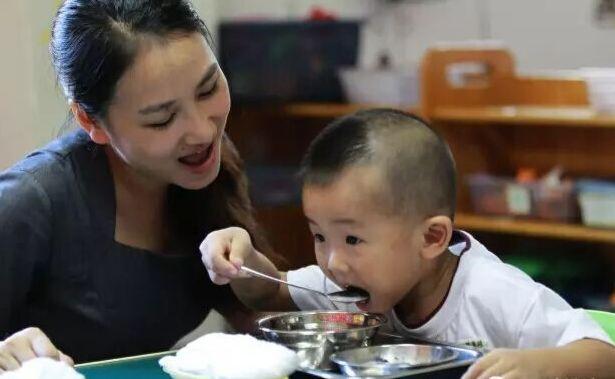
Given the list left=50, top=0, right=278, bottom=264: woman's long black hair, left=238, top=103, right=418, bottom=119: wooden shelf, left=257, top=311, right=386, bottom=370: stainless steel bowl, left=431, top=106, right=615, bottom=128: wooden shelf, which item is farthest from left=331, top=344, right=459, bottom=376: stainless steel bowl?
left=238, top=103, right=418, bottom=119: wooden shelf

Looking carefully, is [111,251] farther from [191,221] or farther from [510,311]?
[510,311]

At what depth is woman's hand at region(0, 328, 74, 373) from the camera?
1139 millimetres

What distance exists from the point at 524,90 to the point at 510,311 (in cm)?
221

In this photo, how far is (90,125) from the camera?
147cm

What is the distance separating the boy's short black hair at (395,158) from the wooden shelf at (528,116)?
68.2 inches

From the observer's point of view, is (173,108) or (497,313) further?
(173,108)

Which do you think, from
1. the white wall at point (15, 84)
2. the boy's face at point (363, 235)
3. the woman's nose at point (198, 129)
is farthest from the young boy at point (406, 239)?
the white wall at point (15, 84)

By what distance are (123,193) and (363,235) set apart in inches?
16.4

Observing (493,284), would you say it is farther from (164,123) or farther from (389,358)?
(164,123)

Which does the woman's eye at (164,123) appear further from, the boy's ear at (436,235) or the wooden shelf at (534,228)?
the wooden shelf at (534,228)

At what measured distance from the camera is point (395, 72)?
357cm

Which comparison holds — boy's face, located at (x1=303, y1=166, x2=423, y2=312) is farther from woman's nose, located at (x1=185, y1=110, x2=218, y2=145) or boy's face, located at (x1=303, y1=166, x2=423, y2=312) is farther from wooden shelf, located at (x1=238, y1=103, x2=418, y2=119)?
wooden shelf, located at (x1=238, y1=103, x2=418, y2=119)

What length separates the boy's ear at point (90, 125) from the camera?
1456mm

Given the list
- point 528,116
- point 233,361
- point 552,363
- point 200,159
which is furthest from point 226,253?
point 528,116
